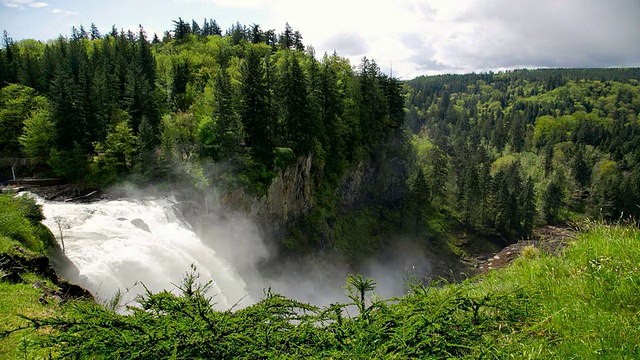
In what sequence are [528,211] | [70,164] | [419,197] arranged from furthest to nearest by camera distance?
1. [528,211]
2. [419,197]
3. [70,164]

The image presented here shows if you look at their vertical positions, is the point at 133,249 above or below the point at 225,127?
below

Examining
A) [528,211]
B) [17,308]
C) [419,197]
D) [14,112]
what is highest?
[14,112]

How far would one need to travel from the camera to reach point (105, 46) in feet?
211

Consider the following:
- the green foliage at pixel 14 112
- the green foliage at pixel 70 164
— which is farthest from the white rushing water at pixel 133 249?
the green foliage at pixel 14 112

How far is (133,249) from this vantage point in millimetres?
20297

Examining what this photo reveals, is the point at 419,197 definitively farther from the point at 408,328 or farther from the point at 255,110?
the point at 408,328

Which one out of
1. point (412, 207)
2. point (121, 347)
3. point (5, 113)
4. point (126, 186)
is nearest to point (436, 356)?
point (121, 347)

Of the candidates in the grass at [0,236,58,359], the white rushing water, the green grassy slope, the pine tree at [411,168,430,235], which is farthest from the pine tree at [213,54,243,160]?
the pine tree at [411,168,430,235]

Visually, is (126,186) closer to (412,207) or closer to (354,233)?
(354,233)

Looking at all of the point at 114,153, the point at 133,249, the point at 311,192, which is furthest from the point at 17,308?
the point at 311,192

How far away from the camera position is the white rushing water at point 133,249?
1812cm

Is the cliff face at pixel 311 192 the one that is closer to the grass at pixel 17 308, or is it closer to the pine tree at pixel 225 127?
the pine tree at pixel 225 127

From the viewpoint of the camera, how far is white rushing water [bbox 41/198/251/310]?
713 inches

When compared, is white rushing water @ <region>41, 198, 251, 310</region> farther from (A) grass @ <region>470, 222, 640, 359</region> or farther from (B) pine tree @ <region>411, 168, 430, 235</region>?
(B) pine tree @ <region>411, 168, 430, 235</region>
